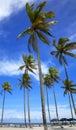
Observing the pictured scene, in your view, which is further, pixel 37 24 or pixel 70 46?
pixel 70 46

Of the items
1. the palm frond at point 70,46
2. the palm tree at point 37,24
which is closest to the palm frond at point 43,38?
the palm tree at point 37,24

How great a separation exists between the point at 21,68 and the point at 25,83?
8674mm

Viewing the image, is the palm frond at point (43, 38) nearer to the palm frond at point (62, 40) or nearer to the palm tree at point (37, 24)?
the palm tree at point (37, 24)

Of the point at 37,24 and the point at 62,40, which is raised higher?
the point at 62,40

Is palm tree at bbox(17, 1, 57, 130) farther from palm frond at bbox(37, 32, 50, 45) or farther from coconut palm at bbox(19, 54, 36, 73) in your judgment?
coconut palm at bbox(19, 54, 36, 73)

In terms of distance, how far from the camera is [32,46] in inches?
1192

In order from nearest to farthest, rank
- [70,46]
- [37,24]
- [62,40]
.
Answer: [37,24] < [70,46] < [62,40]

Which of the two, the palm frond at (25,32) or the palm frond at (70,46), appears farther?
the palm frond at (70,46)

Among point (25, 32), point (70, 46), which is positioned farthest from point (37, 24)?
point (70, 46)

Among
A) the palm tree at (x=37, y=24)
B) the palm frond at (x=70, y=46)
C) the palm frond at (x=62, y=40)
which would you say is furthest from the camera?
the palm frond at (x=62, y=40)

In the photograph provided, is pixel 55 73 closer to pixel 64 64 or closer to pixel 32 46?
pixel 64 64

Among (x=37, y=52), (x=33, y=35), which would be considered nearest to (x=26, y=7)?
(x=33, y=35)

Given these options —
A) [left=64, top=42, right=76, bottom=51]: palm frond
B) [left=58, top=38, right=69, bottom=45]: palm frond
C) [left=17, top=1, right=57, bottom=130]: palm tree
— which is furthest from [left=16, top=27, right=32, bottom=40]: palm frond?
[left=58, top=38, right=69, bottom=45]: palm frond

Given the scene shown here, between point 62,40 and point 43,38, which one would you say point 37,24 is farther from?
point 62,40
